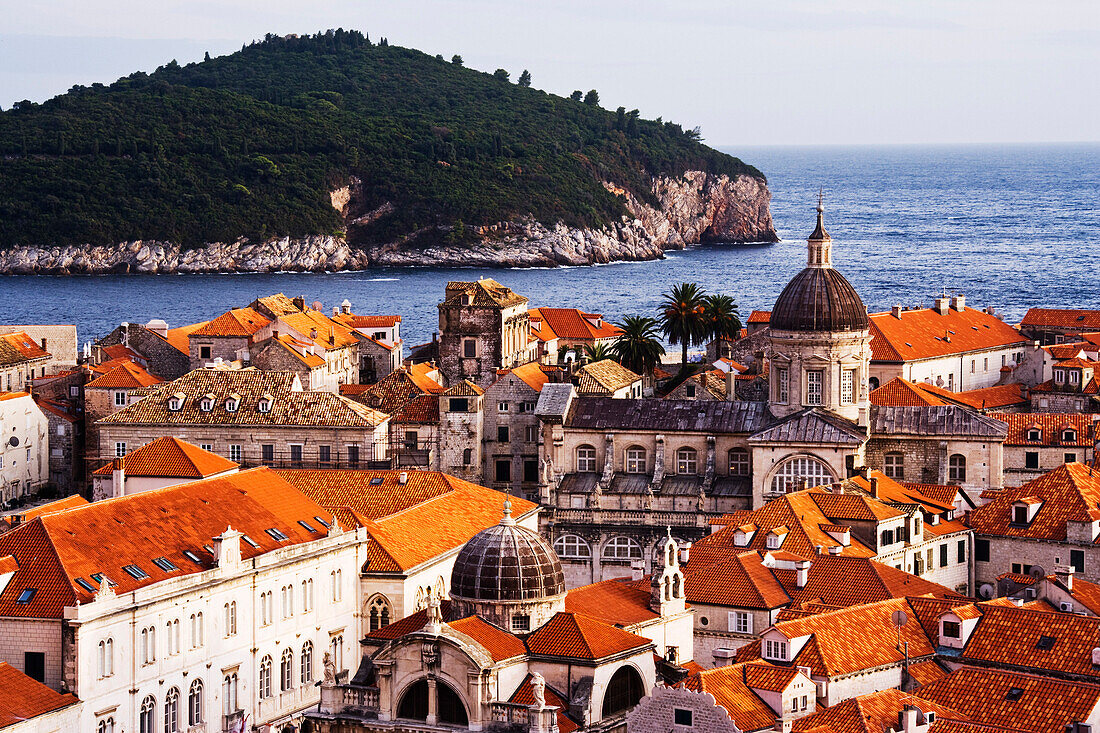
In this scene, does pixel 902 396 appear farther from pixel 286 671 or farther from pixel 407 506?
pixel 286 671

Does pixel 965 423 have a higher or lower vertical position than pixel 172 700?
higher

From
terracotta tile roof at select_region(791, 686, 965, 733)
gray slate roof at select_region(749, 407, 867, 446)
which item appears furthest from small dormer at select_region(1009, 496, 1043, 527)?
terracotta tile roof at select_region(791, 686, 965, 733)

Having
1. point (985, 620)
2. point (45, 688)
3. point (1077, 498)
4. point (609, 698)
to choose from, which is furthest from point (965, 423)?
point (45, 688)

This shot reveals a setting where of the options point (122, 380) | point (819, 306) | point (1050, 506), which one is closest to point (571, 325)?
point (122, 380)

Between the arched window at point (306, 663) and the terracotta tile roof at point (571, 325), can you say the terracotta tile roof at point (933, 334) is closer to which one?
the terracotta tile roof at point (571, 325)

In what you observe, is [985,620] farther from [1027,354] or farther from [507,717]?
[1027,354]

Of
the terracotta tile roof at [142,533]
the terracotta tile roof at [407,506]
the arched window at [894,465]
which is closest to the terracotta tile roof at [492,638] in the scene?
the terracotta tile roof at [142,533]
